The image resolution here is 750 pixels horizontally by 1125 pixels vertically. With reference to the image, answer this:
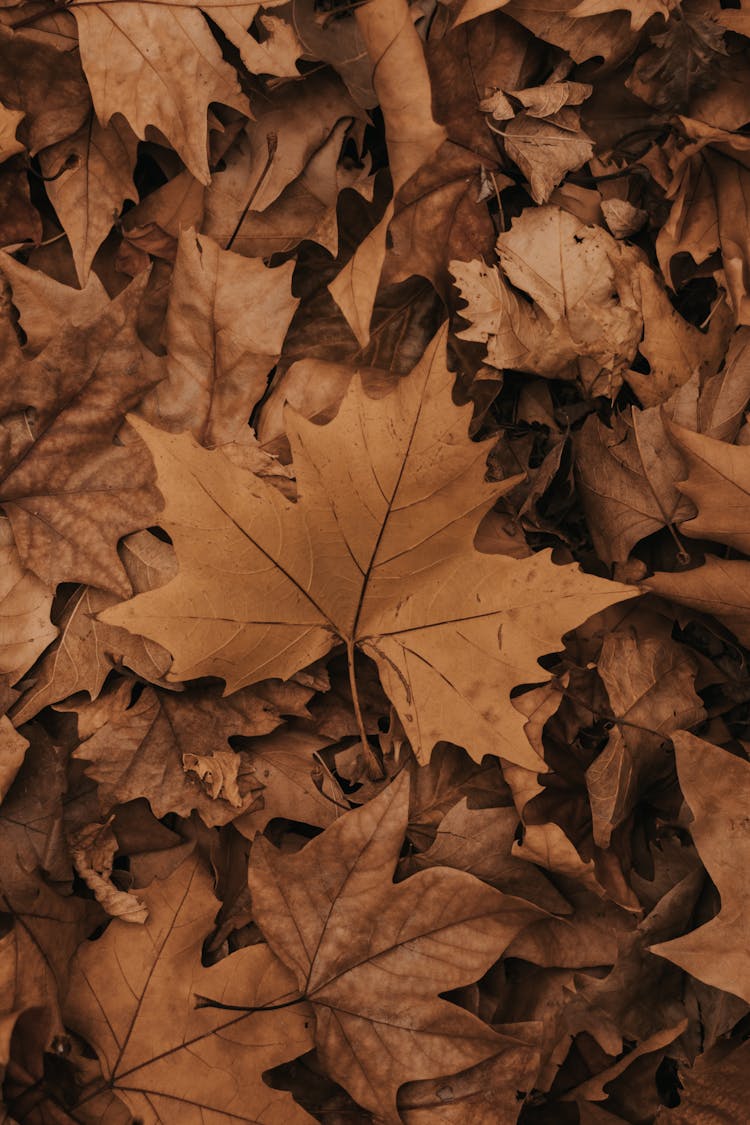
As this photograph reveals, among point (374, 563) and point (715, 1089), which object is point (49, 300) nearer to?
point (374, 563)

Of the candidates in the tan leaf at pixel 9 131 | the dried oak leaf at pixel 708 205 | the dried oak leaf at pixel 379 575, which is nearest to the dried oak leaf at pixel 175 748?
the dried oak leaf at pixel 379 575

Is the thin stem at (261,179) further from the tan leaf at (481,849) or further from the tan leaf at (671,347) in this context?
the tan leaf at (481,849)

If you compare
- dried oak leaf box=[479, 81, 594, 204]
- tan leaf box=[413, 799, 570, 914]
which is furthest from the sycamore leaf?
tan leaf box=[413, 799, 570, 914]

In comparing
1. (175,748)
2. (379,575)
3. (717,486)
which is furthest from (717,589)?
(175,748)

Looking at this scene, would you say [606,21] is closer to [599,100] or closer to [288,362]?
[599,100]

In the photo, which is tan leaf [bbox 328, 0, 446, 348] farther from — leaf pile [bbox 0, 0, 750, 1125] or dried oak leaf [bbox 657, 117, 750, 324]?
dried oak leaf [bbox 657, 117, 750, 324]

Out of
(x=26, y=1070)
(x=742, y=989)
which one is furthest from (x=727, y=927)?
(x=26, y=1070)
